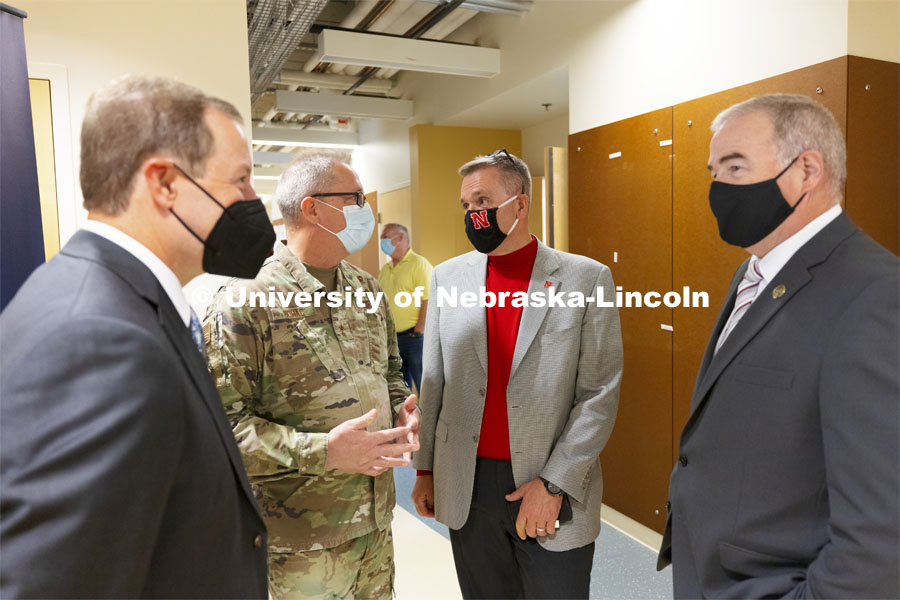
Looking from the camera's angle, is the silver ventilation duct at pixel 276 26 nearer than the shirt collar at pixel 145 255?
No

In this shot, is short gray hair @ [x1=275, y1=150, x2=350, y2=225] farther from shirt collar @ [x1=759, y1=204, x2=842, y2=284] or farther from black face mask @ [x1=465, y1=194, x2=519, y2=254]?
shirt collar @ [x1=759, y1=204, x2=842, y2=284]

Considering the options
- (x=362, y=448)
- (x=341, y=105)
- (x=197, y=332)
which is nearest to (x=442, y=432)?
(x=362, y=448)

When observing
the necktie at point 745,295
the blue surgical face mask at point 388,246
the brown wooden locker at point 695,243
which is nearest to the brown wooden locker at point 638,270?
the brown wooden locker at point 695,243

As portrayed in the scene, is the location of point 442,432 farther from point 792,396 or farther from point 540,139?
point 540,139

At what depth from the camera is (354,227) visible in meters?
1.81

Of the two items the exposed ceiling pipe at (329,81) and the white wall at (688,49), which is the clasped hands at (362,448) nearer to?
the white wall at (688,49)

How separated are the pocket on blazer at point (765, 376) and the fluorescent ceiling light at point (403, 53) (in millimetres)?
3833

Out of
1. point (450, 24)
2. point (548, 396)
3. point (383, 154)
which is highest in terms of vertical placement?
point (450, 24)

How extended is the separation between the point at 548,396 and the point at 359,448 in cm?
60

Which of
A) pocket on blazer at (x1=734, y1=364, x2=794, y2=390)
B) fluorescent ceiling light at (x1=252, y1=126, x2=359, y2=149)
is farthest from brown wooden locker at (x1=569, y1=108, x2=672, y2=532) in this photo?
fluorescent ceiling light at (x1=252, y1=126, x2=359, y2=149)

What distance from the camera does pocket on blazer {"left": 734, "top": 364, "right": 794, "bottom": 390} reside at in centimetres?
110

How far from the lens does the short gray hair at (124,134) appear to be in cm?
89

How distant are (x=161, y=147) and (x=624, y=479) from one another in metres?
3.18

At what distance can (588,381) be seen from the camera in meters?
1.77
